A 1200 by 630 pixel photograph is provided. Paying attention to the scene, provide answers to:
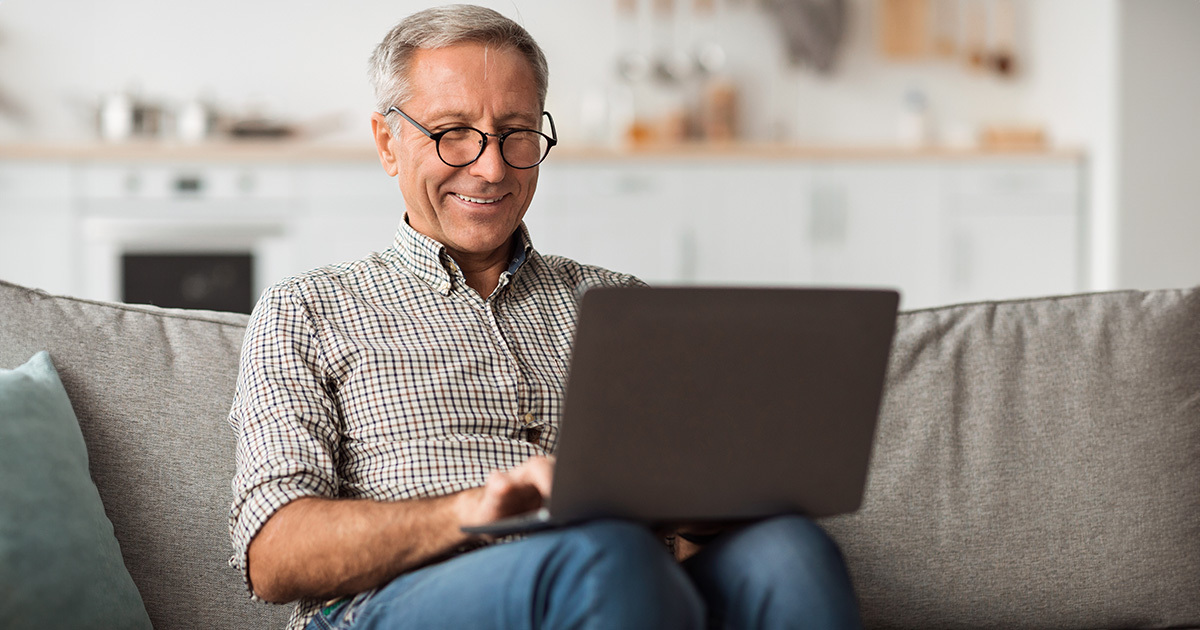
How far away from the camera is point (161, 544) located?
141 cm

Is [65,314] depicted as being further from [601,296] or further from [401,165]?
[601,296]

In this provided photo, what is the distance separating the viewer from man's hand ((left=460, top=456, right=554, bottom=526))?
1.00 m

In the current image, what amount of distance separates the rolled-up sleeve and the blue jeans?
0.17 meters

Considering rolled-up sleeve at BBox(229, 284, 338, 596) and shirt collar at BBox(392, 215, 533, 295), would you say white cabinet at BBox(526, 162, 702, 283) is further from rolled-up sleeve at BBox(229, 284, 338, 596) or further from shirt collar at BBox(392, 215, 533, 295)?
rolled-up sleeve at BBox(229, 284, 338, 596)

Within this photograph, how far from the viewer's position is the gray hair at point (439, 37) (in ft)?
4.63

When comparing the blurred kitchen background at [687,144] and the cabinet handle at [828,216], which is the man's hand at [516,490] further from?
the cabinet handle at [828,216]

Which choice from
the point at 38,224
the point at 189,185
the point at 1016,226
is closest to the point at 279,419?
the point at 189,185

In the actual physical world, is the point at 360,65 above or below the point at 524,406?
above

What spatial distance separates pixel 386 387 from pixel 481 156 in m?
0.32

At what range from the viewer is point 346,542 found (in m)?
1.10

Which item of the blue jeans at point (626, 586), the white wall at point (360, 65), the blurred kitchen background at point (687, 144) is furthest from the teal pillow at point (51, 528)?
the white wall at point (360, 65)

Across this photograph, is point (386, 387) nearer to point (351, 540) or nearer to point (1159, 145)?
point (351, 540)

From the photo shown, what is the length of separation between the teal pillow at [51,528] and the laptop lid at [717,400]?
0.62 m

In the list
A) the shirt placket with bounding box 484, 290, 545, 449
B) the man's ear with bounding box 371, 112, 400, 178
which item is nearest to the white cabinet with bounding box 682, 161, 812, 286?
the man's ear with bounding box 371, 112, 400, 178
